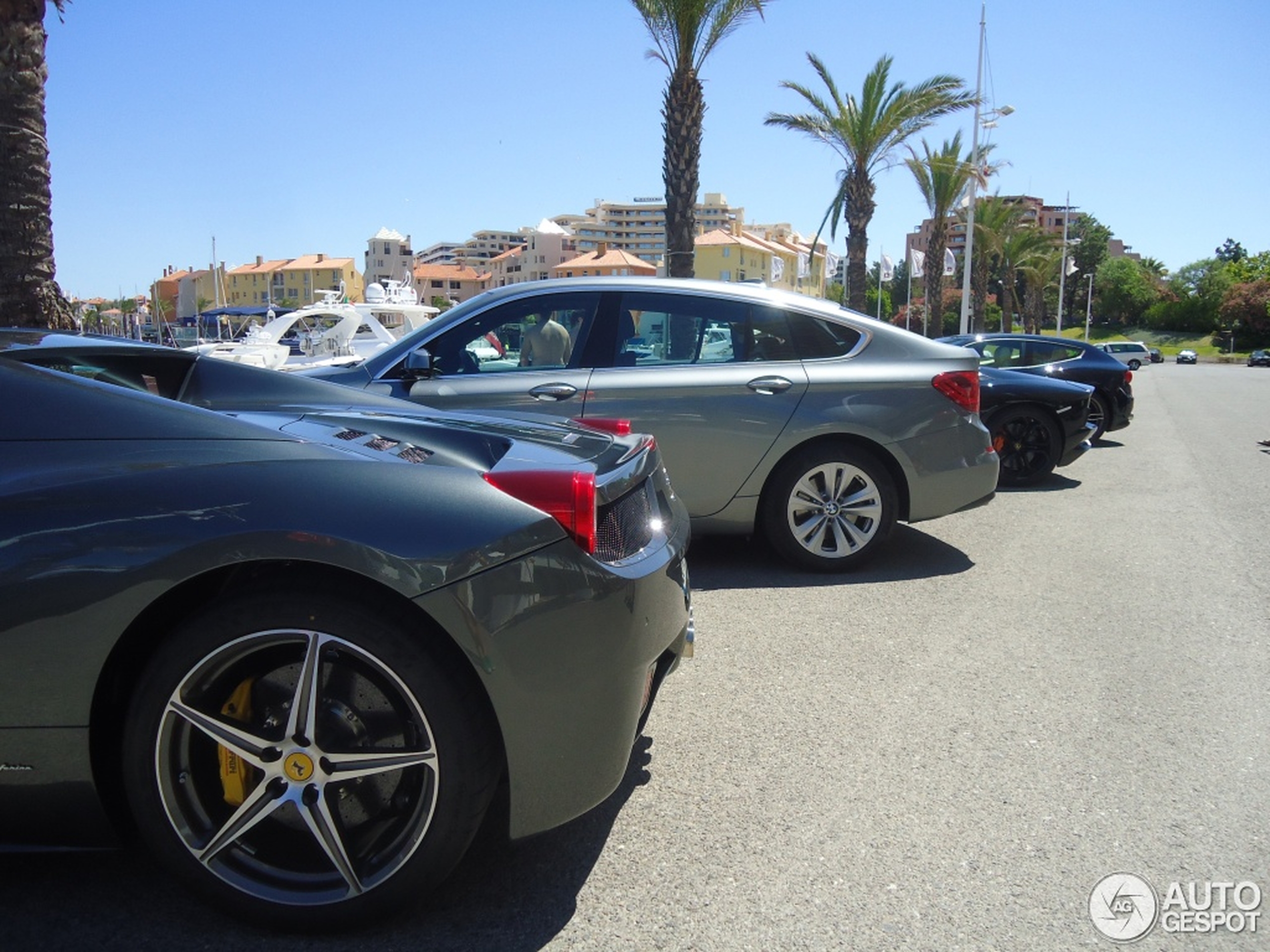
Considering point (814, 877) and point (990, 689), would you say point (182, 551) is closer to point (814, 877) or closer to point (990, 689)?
point (814, 877)

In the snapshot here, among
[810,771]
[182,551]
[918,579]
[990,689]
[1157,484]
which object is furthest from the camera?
[1157,484]

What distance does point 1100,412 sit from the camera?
1317 centimetres

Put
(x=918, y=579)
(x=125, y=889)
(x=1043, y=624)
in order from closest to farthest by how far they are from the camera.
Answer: (x=125, y=889), (x=1043, y=624), (x=918, y=579)

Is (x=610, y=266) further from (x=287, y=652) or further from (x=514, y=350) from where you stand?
(x=287, y=652)

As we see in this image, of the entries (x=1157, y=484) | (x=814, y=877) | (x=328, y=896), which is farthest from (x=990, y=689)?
(x=1157, y=484)

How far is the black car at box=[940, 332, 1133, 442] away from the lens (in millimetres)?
13062

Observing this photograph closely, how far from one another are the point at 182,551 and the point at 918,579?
15.0 feet

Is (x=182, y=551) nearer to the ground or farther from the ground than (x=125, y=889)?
farther from the ground

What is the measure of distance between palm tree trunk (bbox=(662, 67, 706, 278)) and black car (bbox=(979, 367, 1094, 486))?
26.6ft

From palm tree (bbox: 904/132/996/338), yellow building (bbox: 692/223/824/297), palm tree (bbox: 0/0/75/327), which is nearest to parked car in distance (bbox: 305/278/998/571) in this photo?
palm tree (bbox: 0/0/75/327)

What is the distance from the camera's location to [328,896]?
2326mm

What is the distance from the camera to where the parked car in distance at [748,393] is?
5.82 meters

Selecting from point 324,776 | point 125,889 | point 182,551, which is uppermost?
point 182,551

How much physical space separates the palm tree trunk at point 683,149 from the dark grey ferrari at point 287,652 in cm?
1514
